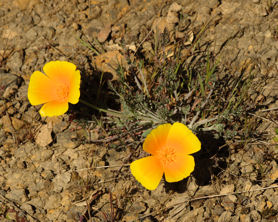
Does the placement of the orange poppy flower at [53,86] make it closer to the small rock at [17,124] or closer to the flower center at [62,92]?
the flower center at [62,92]

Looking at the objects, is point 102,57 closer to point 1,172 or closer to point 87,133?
point 87,133

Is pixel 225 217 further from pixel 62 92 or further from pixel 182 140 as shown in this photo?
pixel 62 92

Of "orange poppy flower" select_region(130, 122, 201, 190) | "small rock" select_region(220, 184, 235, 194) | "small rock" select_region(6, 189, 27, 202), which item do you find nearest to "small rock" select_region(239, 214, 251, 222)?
"small rock" select_region(220, 184, 235, 194)

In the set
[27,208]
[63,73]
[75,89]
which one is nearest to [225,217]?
[75,89]

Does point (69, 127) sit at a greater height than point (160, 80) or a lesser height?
lesser

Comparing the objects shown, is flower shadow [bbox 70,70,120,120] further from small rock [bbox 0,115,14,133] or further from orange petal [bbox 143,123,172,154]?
orange petal [bbox 143,123,172,154]

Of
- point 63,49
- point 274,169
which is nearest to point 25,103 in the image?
point 63,49
